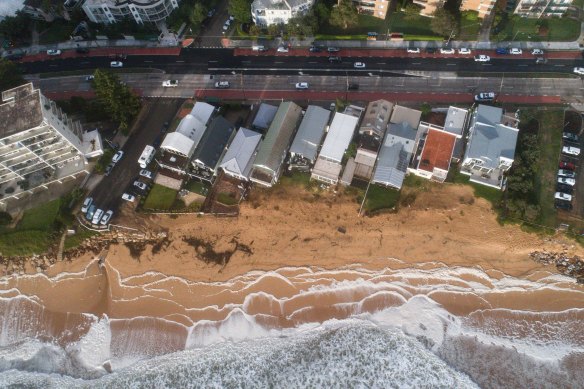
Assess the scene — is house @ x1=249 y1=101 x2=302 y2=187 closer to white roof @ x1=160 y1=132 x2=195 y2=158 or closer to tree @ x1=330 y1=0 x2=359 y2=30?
white roof @ x1=160 y1=132 x2=195 y2=158

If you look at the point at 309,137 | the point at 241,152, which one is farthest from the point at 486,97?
the point at 241,152

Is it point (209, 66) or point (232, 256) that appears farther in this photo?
point (209, 66)

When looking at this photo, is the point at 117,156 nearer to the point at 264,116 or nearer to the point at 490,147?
the point at 264,116

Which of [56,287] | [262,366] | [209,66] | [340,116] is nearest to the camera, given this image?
[262,366]

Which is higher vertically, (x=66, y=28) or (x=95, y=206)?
(x=66, y=28)

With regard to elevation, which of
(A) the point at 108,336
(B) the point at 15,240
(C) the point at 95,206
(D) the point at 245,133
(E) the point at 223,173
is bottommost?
(A) the point at 108,336

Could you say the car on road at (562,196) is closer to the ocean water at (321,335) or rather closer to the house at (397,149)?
the ocean water at (321,335)

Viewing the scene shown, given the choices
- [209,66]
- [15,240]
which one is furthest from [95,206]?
[209,66]

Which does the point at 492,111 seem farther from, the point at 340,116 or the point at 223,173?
the point at 223,173
